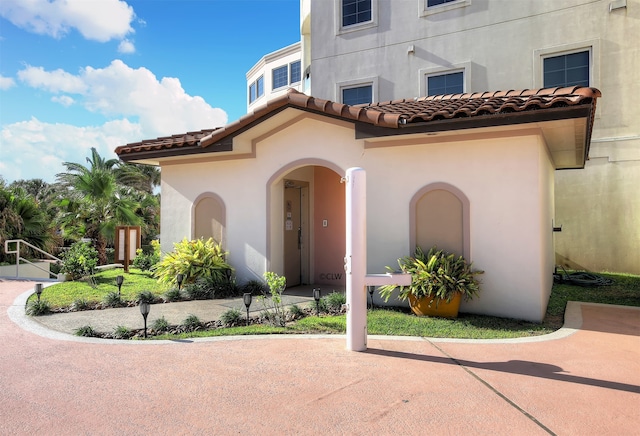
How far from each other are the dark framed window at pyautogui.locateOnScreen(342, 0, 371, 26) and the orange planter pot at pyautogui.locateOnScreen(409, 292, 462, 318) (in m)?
13.6

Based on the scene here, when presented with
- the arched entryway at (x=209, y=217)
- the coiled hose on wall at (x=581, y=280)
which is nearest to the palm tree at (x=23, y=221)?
the arched entryway at (x=209, y=217)

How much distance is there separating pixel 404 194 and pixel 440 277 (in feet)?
6.39

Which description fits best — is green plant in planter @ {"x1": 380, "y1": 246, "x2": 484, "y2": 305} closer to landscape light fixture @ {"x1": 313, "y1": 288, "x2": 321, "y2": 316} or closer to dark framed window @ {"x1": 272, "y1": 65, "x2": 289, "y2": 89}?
landscape light fixture @ {"x1": 313, "y1": 288, "x2": 321, "y2": 316}

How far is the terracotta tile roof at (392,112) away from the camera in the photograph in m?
6.94

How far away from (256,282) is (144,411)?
632 centimetres

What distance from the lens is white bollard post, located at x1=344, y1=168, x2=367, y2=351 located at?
5.78m

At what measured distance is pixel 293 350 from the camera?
5824 mm

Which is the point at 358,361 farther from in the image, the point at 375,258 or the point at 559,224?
the point at 559,224

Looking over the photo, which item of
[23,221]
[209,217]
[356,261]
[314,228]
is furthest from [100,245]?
[356,261]

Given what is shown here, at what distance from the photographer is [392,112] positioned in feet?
29.8

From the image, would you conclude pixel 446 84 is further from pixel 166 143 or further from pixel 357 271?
pixel 357 271

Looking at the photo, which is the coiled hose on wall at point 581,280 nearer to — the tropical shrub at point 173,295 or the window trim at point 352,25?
the tropical shrub at point 173,295

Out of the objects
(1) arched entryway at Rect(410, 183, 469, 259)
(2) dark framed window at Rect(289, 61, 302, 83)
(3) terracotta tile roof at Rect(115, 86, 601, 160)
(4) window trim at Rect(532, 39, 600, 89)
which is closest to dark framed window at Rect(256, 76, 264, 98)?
(2) dark framed window at Rect(289, 61, 302, 83)

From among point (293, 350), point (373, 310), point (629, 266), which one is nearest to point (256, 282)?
point (373, 310)
